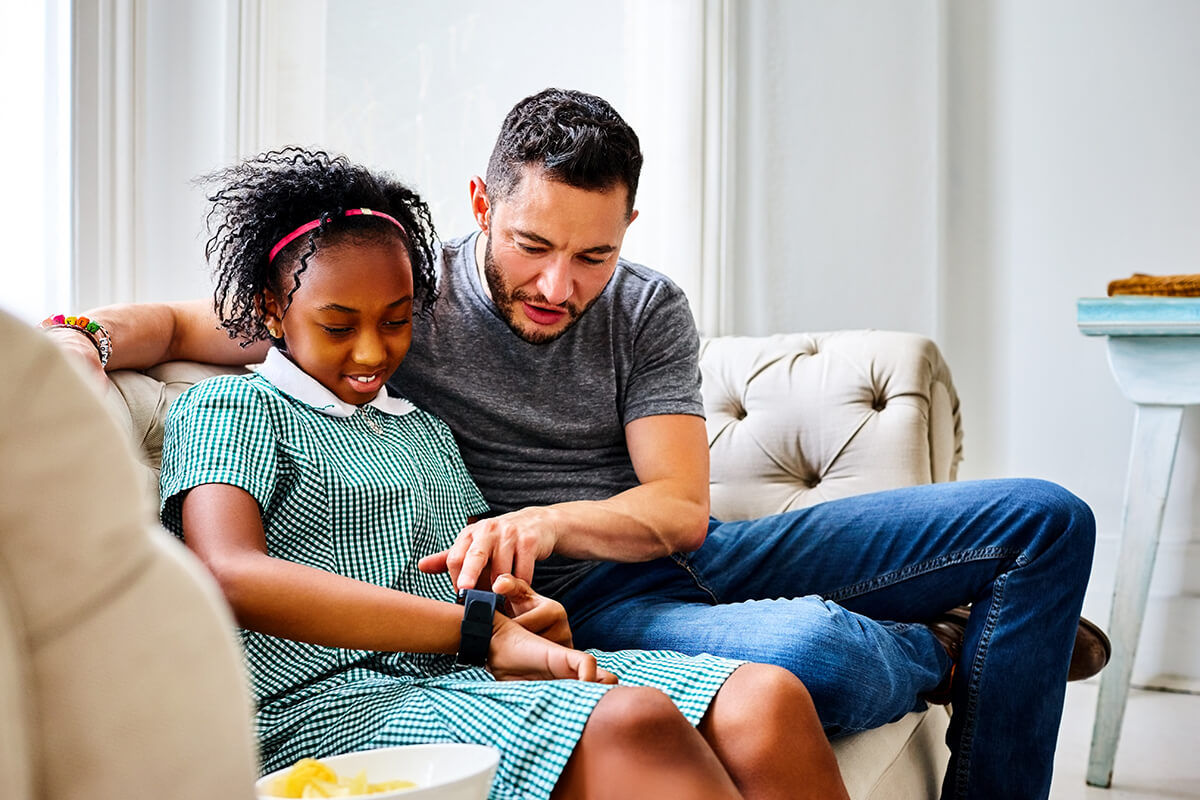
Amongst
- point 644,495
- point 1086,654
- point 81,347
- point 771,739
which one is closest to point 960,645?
point 1086,654

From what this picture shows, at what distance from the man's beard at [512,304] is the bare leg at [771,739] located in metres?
0.56

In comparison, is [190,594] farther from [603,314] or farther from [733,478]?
[733,478]

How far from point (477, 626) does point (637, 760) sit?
0.21 meters

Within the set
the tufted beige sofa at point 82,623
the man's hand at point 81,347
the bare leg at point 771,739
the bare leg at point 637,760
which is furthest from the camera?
the man's hand at point 81,347

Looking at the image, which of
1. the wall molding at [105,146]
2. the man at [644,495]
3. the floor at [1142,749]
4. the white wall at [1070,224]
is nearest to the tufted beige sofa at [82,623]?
the man at [644,495]

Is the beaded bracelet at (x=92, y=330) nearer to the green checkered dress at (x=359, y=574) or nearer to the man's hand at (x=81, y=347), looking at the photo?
the man's hand at (x=81, y=347)

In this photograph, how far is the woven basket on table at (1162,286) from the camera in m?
1.91

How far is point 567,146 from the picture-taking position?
4.28 ft

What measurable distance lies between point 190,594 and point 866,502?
115cm

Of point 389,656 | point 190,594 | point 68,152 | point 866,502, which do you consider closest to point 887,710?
point 866,502

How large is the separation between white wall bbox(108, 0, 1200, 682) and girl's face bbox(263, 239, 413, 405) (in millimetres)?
1224

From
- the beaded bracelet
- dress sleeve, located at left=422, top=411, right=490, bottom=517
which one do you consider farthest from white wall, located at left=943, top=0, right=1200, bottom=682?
the beaded bracelet

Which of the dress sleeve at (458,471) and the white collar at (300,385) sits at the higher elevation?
the white collar at (300,385)

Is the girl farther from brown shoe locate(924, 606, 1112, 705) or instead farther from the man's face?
brown shoe locate(924, 606, 1112, 705)
